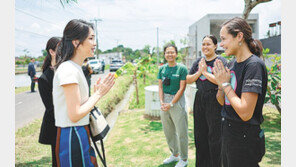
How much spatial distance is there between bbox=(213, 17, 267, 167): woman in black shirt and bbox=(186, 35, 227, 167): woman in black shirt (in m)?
0.84

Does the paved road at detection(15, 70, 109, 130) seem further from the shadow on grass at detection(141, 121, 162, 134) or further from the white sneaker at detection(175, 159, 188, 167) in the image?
the white sneaker at detection(175, 159, 188, 167)

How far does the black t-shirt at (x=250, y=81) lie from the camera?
5.63ft

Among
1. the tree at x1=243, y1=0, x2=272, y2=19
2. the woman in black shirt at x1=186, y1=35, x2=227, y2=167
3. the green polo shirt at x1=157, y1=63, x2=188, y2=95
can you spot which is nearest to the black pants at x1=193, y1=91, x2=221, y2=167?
the woman in black shirt at x1=186, y1=35, x2=227, y2=167

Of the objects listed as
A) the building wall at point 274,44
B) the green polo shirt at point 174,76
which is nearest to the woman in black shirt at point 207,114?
the green polo shirt at point 174,76

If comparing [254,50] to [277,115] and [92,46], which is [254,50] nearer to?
[92,46]

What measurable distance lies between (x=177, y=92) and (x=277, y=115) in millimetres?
4566

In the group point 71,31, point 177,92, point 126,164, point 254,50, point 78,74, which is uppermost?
point 71,31

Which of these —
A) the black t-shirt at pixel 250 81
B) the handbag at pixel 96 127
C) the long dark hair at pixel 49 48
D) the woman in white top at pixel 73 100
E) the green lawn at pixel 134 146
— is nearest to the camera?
the woman in white top at pixel 73 100

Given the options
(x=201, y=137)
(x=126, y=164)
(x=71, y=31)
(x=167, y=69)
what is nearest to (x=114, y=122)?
(x=126, y=164)

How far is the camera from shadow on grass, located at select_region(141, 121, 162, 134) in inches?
230

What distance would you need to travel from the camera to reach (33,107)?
946 centimetres

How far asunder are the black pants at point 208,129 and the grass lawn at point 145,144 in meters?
0.70

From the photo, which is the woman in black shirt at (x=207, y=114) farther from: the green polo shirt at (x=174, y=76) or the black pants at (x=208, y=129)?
the green polo shirt at (x=174, y=76)

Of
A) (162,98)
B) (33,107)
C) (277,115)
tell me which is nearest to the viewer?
(162,98)
